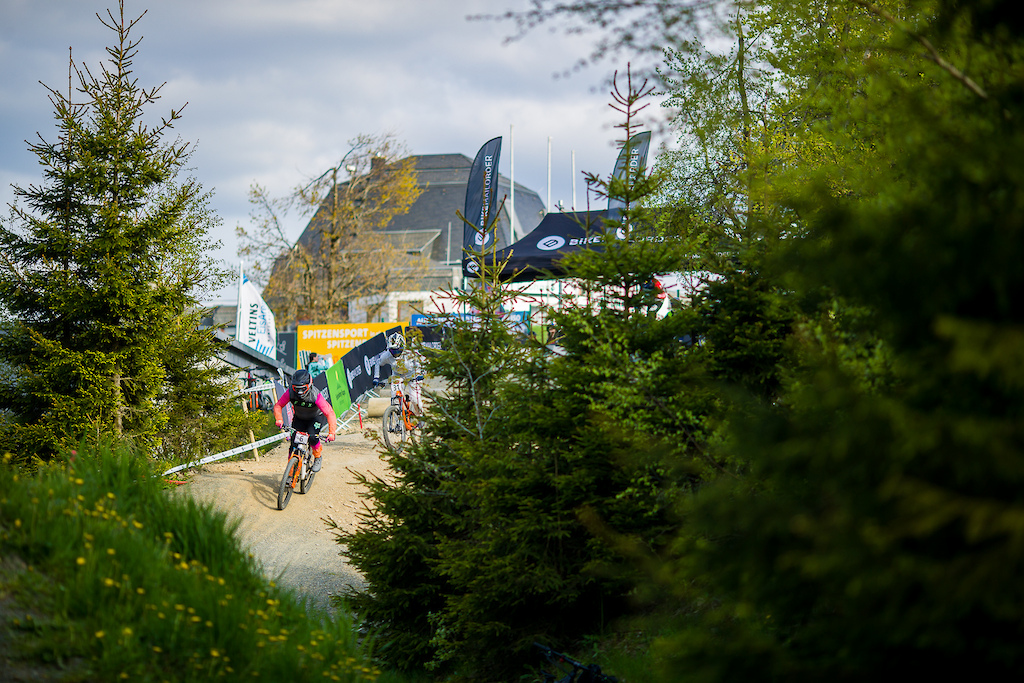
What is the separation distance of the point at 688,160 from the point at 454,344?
7.00m

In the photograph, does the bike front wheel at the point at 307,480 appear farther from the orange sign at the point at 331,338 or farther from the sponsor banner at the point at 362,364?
the orange sign at the point at 331,338

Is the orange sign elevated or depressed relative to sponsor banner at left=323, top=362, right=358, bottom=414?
elevated

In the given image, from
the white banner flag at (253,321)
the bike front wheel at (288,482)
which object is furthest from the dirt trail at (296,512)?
the white banner flag at (253,321)

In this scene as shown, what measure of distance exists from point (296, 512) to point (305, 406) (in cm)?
155

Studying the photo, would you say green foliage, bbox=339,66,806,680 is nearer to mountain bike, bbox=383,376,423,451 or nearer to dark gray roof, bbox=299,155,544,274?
mountain bike, bbox=383,376,423,451

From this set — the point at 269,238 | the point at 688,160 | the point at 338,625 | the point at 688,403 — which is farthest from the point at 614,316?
the point at 269,238

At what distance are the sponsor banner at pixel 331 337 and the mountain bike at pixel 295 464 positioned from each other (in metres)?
11.7

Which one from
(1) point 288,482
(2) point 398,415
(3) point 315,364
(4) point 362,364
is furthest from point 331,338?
(1) point 288,482

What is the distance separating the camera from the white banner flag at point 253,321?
65.6 feet

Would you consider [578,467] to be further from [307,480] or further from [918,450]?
[307,480]

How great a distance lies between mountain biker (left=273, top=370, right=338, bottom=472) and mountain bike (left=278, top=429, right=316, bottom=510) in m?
0.14

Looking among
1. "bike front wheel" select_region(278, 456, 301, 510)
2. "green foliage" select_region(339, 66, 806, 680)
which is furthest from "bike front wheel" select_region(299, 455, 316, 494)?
"green foliage" select_region(339, 66, 806, 680)

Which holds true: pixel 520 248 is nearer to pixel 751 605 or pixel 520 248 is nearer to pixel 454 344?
pixel 454 344

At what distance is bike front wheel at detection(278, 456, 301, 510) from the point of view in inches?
428
